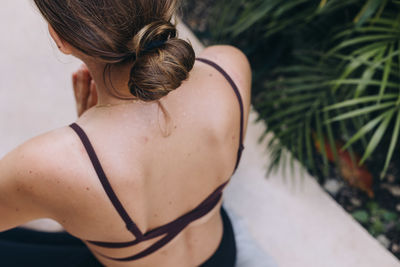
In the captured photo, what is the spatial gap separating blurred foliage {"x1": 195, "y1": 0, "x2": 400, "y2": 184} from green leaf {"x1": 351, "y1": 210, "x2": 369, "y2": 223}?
0.75 ft

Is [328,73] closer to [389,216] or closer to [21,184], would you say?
[389,216]

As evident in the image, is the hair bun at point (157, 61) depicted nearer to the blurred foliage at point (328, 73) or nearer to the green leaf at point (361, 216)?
the blurred foliage at point (328, 73)

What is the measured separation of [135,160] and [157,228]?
0.23m

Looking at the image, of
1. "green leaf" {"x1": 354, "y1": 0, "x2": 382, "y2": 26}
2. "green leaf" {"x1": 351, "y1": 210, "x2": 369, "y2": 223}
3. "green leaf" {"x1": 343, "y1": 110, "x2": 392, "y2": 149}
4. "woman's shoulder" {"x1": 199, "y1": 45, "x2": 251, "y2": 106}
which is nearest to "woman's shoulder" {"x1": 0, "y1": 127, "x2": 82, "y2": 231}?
"woman's shoulder" {"x1": 199, "y1": 45, "x2": 251, "y2": 106}

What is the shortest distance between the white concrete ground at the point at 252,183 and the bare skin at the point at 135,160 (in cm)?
48

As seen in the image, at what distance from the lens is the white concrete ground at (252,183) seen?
153 centimetres

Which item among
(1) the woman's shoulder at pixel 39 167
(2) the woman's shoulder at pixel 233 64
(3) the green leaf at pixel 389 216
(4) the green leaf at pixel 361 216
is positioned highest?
(1) the woman's shoulder at pixel 39 167

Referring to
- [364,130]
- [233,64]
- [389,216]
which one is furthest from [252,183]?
[233,64]

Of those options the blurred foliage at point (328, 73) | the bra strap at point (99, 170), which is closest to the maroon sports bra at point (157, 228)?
the bra strap at point (99, 170)

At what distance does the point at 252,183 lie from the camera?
5.58 ft

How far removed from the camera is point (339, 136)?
1978 mm

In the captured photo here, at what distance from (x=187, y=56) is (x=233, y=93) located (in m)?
0.28

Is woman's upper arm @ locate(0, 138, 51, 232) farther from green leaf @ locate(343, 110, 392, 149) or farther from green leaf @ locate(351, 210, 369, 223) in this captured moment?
green leaf @ locate(351, 210, 369, 223)

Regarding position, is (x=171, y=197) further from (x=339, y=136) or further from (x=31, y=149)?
(x=339, y=136)
